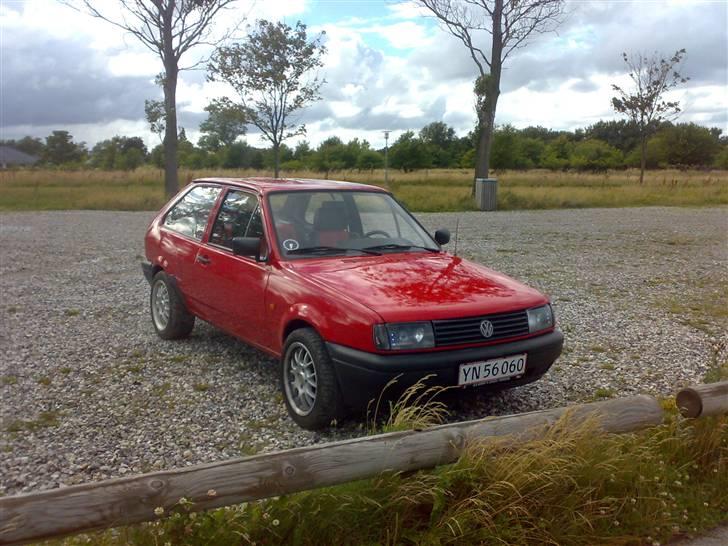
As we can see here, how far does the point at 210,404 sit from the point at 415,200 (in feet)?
70.2

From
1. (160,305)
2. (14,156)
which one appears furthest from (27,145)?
(160,305)

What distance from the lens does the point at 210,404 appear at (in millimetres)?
4977

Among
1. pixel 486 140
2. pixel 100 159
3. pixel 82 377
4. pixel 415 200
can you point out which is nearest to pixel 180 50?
pixel 415 200

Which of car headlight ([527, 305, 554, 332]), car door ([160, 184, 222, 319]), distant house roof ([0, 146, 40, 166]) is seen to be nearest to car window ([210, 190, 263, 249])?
car door ([160, 184, 222, 319])

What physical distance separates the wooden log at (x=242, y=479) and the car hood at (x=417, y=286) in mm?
907

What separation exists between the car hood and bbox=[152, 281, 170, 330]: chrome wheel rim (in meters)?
2.29

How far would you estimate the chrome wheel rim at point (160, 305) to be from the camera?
6.64 metres

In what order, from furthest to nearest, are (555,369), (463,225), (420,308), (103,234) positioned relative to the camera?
(463,225) → (103,234) → (555,369) → (420,308)

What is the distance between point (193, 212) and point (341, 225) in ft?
5.75

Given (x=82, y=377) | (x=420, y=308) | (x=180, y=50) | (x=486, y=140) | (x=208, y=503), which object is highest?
(x=180, y=50)

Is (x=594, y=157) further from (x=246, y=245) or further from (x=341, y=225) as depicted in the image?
(x=246, y=245)

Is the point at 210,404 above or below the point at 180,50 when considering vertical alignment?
below

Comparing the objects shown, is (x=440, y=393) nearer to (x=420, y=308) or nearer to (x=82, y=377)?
(x=420, y=308)

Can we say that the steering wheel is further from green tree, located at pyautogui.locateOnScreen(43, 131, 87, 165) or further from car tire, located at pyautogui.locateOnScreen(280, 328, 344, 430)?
green tree, located at pyautogui.locateOnScreen(43, 131, 87, 165)
